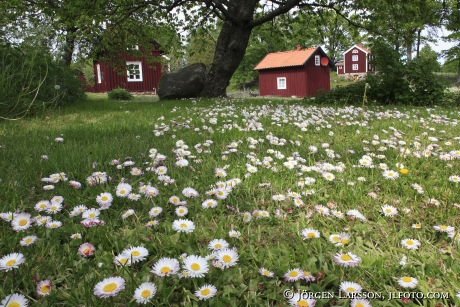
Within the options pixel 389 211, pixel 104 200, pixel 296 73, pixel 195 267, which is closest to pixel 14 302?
pixel 195 267

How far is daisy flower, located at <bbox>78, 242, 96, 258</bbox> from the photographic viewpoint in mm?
1713

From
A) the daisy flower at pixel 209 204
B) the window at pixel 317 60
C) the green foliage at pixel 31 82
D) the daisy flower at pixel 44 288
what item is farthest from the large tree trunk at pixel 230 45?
the window at pixel 317 60

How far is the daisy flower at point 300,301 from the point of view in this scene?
1280 millimetres

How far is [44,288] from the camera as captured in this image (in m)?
1.42

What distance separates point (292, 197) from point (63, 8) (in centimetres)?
1173

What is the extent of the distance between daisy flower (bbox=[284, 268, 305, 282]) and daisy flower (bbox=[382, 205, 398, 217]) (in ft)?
3.14

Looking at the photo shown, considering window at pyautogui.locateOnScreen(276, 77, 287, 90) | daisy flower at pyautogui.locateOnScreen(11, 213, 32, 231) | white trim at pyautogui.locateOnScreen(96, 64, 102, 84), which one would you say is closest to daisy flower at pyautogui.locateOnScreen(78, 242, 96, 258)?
daisy flower at pyautogui.locateOnScreen(11, 213, 32, 231)

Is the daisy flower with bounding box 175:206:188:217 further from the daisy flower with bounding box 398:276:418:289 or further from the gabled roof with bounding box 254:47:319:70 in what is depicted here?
the gabled roof with bounding box 254:47:319:70

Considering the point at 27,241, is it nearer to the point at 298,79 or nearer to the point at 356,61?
the point at 298,79

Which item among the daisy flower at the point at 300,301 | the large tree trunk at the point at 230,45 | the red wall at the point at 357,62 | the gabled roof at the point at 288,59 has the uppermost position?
the red wall at the point at 357,62

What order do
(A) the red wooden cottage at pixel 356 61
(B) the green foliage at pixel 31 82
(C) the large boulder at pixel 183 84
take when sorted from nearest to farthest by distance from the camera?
(B) the green foliage at pixel 31 82 → (C) the large boulder at pixel 183 84 → (A) the red wooden cottage at pixel 356 61

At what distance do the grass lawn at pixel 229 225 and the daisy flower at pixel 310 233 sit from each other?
1 cm

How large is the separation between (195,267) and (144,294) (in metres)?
0.23

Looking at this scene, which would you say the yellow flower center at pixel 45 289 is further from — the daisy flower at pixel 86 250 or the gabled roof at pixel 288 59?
the gabled roof at pixel 288 59
